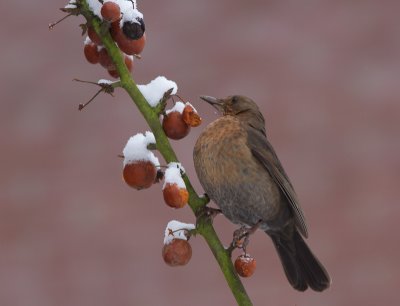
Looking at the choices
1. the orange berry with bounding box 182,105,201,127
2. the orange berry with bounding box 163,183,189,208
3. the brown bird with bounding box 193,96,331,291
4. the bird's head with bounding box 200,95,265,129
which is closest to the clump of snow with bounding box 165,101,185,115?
the orange berry with bounding box 182,105,201,127

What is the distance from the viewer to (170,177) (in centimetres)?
85

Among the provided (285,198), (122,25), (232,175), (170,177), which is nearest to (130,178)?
(170,177)

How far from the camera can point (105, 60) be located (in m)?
0.90

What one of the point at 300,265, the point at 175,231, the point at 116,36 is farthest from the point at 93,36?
the point at 300,265

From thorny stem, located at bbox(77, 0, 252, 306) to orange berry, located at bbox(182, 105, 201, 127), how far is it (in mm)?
78

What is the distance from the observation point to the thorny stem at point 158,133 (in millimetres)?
808

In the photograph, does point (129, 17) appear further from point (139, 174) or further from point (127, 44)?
point (139, 174)

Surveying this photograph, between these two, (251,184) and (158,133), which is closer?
(158,133)

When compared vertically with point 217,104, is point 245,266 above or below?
below

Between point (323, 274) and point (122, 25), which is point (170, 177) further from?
point (323, 274)

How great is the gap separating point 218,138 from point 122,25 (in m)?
0.57

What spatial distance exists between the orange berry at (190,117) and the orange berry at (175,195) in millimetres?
97

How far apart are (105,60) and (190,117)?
0.13m

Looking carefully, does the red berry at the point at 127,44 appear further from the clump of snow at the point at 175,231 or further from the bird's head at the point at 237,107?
the bird's head at the point at 237,107
